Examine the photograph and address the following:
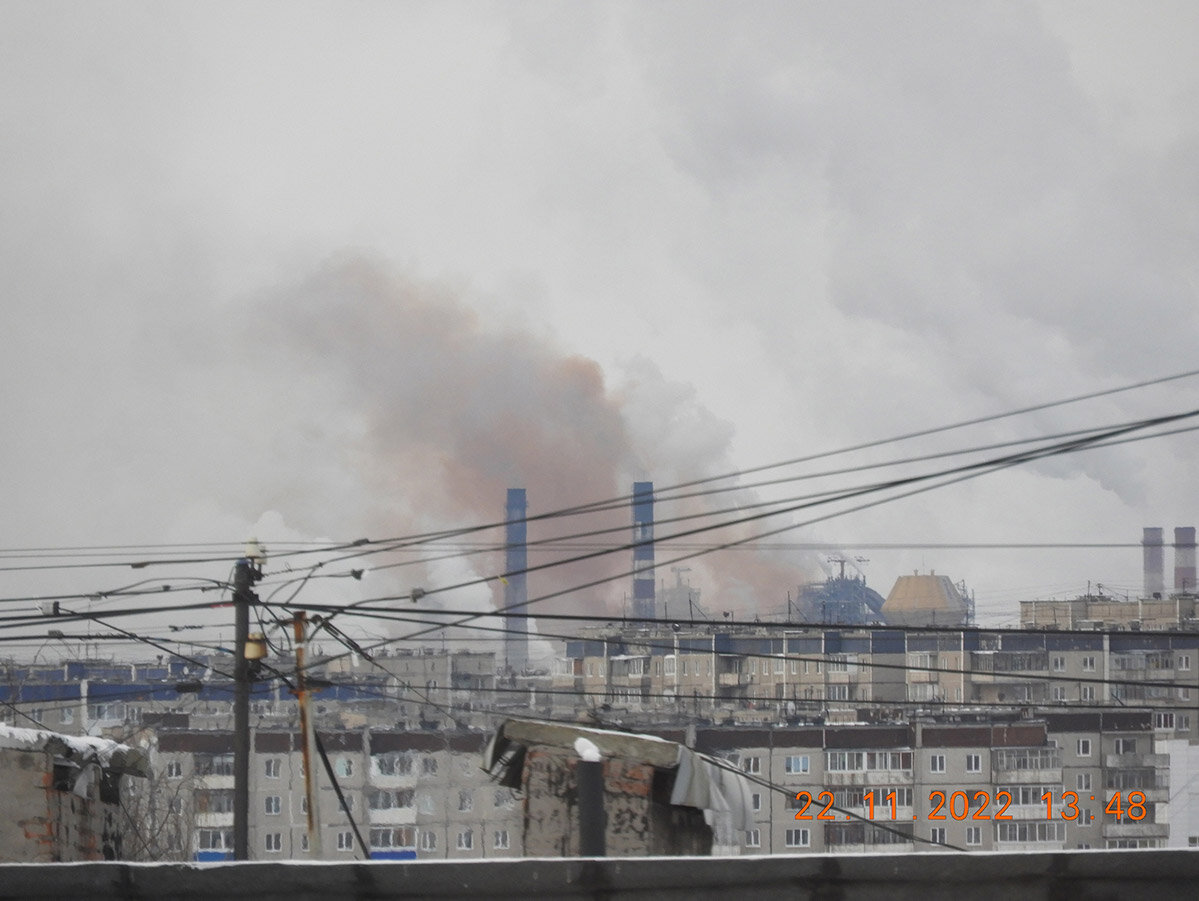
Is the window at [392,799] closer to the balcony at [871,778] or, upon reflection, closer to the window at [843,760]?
the balcony at [871,778]

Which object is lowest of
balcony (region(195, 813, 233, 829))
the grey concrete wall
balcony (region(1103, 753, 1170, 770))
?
balcony (region(195, 813, 233, 829))

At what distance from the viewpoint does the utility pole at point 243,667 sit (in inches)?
619

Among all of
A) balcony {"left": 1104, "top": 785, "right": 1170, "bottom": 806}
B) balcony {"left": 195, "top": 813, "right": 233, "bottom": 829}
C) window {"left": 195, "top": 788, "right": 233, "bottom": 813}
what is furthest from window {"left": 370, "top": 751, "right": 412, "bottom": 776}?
balcony {"left": 1104, "top": 785, "right": 1170, "bottom": 806}

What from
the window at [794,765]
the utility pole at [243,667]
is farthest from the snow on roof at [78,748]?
the window at [794,765]

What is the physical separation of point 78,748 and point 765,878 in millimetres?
9845

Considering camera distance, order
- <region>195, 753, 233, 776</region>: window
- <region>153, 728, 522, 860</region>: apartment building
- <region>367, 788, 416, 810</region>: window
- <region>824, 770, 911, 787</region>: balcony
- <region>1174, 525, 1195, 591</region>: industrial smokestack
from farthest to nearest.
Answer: <region>1174, 525, 1195, 591</region>: industrial smokestack, <region>824, 770, 911, 787</region>: balcony, <region>367, 788, 416, 810</region>: window, <region>153, 728, 522, 860</region>: apartment building, <region>195, 753, 233, 776</region>: window

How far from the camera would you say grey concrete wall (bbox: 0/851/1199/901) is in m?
5.01

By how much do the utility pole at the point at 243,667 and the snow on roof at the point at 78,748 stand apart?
115 cm

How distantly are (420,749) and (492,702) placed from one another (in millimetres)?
24756

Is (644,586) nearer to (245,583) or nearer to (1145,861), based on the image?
(245,583)

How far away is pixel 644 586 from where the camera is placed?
142m

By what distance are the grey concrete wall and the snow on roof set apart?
7994 millimetres

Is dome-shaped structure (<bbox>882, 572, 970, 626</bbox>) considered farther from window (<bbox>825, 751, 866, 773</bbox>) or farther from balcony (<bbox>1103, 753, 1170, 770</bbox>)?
window (<bbox>825, 751, 866, 773</bbox>)
